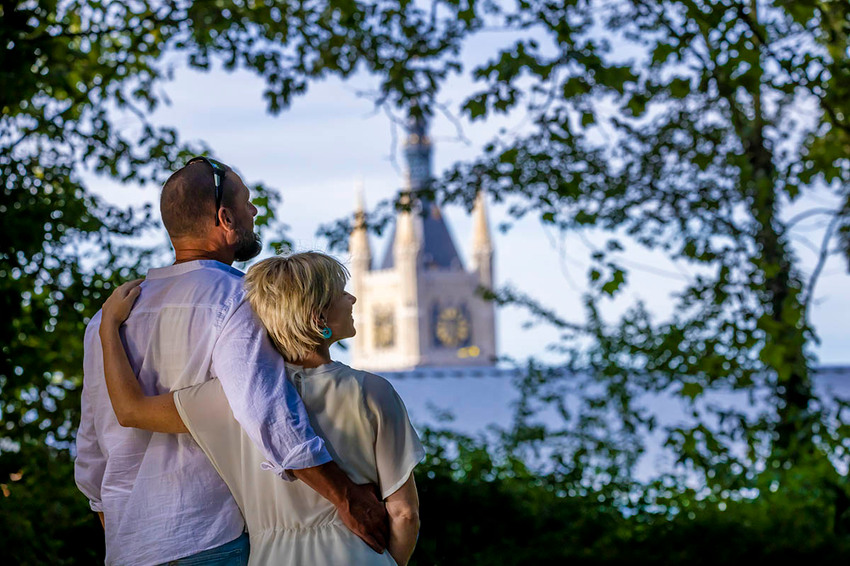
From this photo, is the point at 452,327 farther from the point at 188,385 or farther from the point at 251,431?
the point at 251,431

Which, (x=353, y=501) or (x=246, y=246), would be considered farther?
(x=246, y=246)

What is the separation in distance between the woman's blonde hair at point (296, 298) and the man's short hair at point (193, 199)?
0.65 feet

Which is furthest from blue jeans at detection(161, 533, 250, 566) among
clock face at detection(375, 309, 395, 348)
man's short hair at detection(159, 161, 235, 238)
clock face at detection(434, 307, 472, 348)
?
clock face at detection(434, 307, 472, 348)

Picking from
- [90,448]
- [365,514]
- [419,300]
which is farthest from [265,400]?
[419,300]

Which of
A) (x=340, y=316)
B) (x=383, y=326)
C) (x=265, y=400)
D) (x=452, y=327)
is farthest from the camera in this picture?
(x=452, y=327)

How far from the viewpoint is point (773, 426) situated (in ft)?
20.7

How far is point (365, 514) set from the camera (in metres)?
1.95

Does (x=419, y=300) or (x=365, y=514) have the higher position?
(x=419, y=300)

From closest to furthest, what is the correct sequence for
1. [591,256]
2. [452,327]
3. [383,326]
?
[591,256] < [383,326] < [452,327]

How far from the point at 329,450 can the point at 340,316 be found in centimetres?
25

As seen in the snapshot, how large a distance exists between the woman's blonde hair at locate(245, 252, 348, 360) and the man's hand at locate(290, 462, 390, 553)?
8.8 inches

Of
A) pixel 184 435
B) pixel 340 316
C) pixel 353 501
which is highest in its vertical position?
pixel 340 316

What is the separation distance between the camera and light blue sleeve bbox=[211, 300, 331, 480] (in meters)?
1.88

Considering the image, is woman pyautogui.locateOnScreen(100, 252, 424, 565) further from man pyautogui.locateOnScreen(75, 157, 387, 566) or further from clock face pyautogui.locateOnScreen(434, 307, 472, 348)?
clock face pyautogui.locateOnScreen(434, 307, 472, 348)
